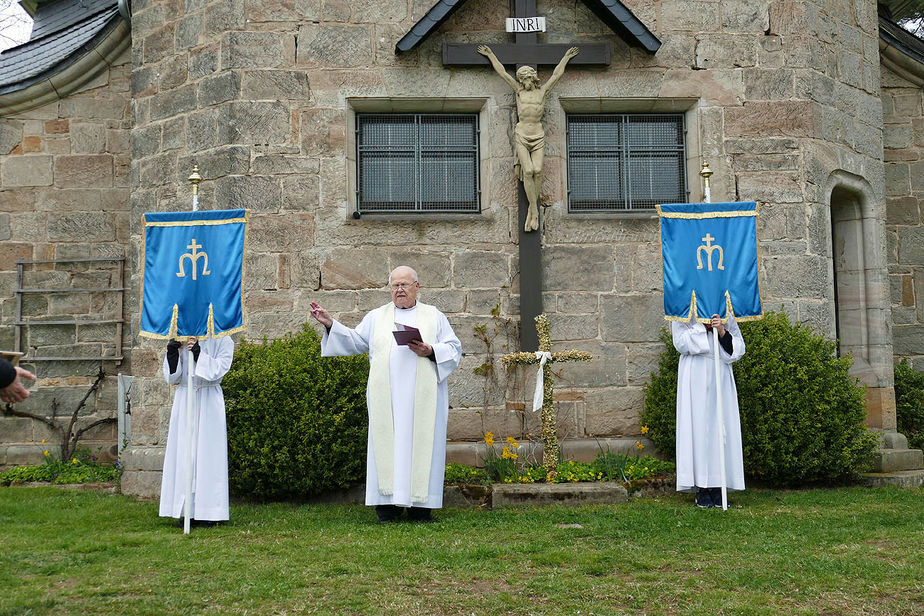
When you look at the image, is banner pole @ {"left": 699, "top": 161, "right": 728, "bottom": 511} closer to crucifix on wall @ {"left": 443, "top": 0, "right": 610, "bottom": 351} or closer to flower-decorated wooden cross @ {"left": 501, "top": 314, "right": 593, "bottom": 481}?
flower-decorated wooden cross @ {"left": 501, "top": 314, "right": 593, "bottom": 481}

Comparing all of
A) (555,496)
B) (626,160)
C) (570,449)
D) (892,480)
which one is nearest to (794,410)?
(892,480)

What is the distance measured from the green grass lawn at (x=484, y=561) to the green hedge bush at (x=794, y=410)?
0.64 m

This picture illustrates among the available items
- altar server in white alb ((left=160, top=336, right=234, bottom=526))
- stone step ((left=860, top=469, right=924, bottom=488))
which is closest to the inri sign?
altar server in white alb ((left=160, top=336, right=234, bottom=526))

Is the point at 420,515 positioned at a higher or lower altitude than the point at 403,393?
lower

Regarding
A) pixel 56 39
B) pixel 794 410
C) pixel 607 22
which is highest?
pixel 56 39

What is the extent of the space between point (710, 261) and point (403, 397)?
2.84 m

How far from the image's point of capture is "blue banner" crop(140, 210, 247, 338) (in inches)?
289

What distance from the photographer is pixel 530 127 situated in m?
9.13

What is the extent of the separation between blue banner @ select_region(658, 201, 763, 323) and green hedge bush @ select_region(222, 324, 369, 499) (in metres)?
2.84

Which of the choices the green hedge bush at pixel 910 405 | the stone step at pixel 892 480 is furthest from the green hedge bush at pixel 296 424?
the green hedge bush at pixel 910 405

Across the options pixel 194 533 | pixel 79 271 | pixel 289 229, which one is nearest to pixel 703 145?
pixel 289 229

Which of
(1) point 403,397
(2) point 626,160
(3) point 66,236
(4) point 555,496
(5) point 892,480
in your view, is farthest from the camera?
(3) point 66,236

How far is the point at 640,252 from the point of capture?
31.1 feet

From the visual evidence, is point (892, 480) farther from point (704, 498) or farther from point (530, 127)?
point (530, 127)
